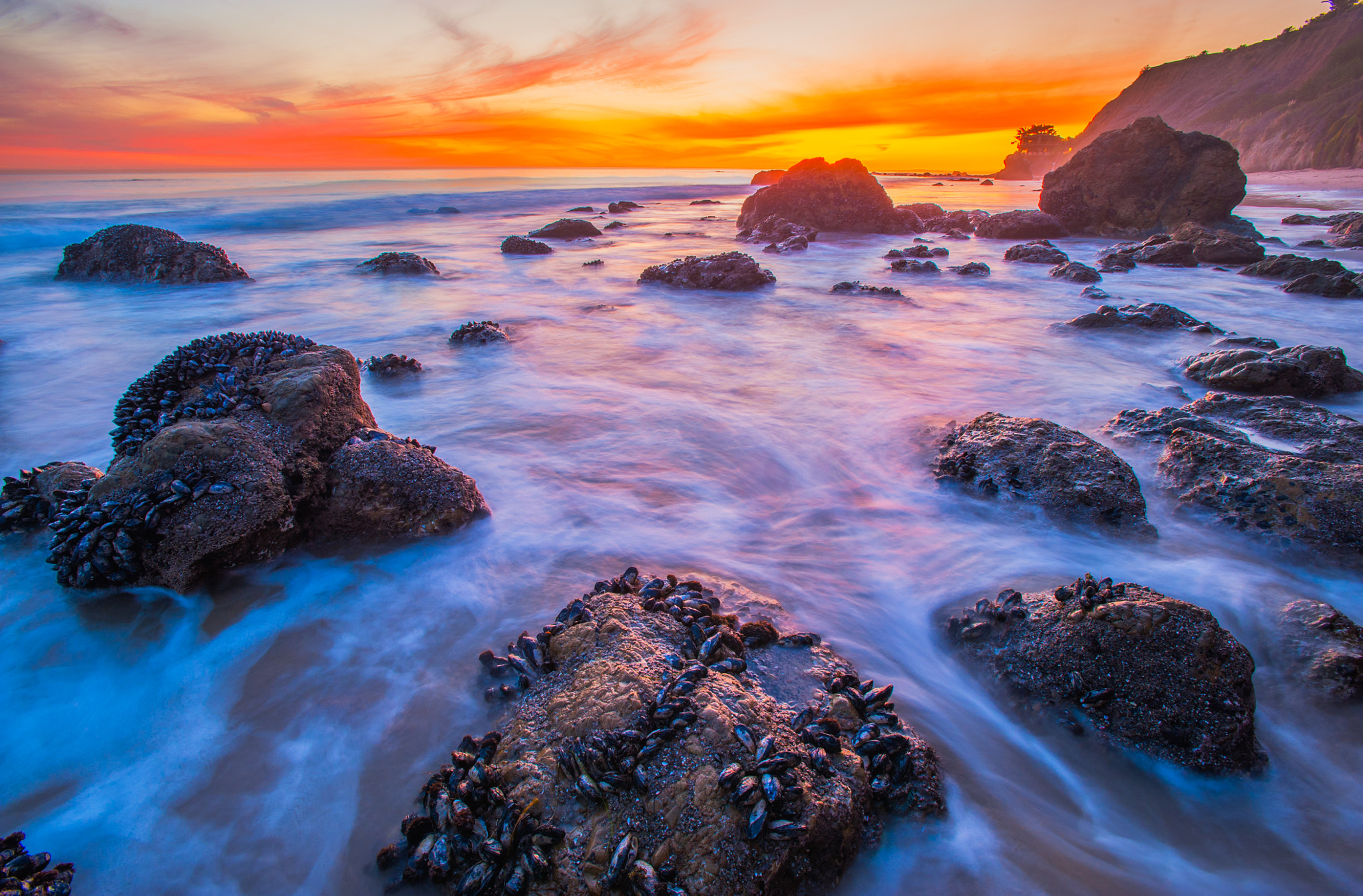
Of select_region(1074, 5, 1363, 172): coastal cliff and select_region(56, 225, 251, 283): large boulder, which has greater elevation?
select_region(1074, 5, 1363, 172): coastal cliff

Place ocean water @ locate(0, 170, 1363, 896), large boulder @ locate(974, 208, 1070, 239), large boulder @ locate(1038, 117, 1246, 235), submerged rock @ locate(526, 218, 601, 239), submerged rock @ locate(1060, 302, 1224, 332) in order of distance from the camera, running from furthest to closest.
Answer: submerged rock @ locate(526, 218, 601, 239) < large boulder @ locate(974, 208, 1070, 239) < large boulder @ locate(1038, 117, 1246, 235) < submerged rock @ locate(1060, 302, 1224, 332) < ocean water @ locate(0, 170, 1363, 896)

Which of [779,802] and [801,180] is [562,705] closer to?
[779,802]

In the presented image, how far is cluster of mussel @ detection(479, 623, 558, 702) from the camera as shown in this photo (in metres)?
2.72

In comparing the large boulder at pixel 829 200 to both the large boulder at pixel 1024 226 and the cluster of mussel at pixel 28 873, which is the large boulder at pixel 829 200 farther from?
the cluster of mussel at pixel 28 873

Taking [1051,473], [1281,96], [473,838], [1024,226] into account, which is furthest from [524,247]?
[1281,96]

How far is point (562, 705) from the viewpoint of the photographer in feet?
7.83

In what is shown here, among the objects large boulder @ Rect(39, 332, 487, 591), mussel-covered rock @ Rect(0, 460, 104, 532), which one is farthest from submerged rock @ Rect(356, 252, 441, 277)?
mussel-covered rock @ Rect(0, 460, 104, 532)

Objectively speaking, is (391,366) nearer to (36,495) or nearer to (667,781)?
(36,495)

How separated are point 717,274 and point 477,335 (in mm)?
5804

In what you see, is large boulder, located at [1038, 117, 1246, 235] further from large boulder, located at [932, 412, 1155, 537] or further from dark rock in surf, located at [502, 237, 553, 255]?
large boulder, located at [932, 412, 1155, 537]

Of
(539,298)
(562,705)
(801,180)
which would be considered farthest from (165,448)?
(801,180)

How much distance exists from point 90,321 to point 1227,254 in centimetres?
2465

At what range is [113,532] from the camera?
3.21 m

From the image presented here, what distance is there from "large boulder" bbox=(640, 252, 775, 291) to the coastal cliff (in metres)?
40.8
